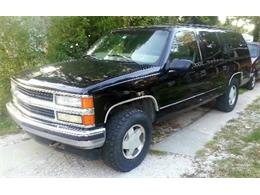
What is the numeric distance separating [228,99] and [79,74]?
144 inches

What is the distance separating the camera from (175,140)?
4.86 metres

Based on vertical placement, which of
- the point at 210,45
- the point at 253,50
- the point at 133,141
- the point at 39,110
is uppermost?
the point at 210,45

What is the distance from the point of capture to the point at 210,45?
18.0 feet

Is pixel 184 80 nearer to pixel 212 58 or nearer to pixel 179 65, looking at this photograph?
pixel 179 65

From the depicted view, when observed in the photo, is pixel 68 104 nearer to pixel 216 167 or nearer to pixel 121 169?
pixel 121 169

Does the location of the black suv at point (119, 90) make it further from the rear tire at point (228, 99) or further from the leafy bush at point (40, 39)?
the leafy bush at point (40, 39)

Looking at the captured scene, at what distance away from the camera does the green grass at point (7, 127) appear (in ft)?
16.5

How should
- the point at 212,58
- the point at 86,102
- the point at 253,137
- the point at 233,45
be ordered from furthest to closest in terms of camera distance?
1. the point at 233,45
2. the point at 212,58
3. the point at 253,137
4. the point at 86,102

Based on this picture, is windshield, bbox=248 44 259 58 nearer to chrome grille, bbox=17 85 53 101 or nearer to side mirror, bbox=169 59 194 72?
side mirror, bbox=169 59 194 72

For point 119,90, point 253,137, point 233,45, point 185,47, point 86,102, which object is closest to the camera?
point 86,102

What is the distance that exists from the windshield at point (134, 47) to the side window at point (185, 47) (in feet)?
0.62

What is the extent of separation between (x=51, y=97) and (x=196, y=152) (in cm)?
215

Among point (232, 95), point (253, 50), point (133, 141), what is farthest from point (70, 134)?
point (253, 50)
